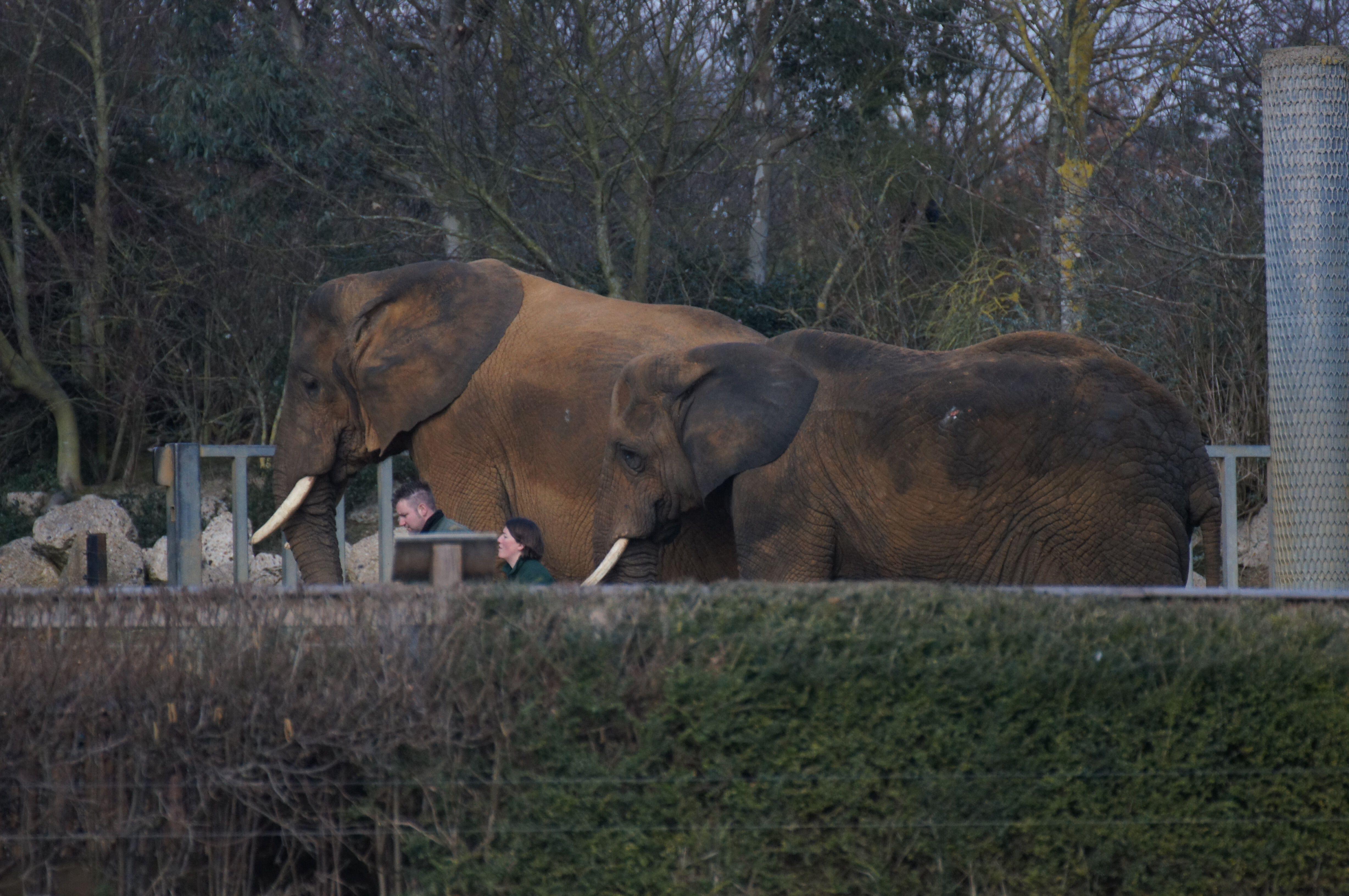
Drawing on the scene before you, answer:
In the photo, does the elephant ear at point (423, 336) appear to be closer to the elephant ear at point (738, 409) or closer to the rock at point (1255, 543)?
the elephant ear at point (738, 409)

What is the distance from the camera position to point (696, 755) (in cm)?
422

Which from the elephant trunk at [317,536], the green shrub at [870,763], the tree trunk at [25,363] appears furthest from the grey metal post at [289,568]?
the tree trunk at [25,363]

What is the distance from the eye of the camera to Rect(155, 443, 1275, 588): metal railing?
855 cm

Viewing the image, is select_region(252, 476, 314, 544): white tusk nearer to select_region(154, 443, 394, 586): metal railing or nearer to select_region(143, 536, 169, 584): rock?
select_region(154, 443, 394, 586): metal railing

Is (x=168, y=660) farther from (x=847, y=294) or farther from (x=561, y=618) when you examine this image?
(x=847, y=294)

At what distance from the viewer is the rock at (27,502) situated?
64.5ft

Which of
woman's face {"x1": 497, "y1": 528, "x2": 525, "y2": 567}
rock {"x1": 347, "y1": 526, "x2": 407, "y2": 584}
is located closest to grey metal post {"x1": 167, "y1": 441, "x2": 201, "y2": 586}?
woman's face {"x1": 497, "y1": 528, "x2": 525, "y2": 567}

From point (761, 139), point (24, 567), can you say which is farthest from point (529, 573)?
point (24, 567)

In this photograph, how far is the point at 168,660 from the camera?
14.4 ft

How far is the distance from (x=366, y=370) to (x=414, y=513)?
1311 mm

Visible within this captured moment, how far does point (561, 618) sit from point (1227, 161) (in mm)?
11231

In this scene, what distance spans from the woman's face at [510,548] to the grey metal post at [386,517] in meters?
2.61

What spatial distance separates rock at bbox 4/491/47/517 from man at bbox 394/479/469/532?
526 inches

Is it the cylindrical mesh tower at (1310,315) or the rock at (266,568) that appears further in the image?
the rock at (266,568)
